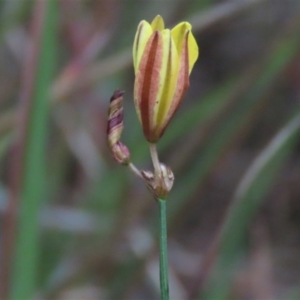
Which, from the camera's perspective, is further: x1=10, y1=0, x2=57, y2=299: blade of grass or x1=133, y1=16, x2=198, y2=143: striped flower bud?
x1=10, y1=0, x2=57, y2=299: blade of grass

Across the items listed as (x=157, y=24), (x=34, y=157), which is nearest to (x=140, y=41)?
(x=157, y=24)

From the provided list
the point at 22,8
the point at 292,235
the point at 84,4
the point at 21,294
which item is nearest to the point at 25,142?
the point at 21,294

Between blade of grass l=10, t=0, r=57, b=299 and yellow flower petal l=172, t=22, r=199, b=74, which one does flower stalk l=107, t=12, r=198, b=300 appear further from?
blade of grass l=10, t=0, r=57, b=299

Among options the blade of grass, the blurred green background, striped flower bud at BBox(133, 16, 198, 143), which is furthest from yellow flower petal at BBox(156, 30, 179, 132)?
the blade of grass

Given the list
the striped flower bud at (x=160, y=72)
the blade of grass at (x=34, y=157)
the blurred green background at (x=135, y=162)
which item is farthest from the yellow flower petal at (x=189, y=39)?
the blade of grass at (x=34, y=157)

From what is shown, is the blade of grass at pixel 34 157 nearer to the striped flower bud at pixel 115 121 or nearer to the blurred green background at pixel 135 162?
the blurred green background at pixel 135 162

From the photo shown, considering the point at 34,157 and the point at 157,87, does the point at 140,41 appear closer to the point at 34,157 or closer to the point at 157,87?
the point at 157,87

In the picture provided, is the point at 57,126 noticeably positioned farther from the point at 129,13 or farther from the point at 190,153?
the point at 190,153
